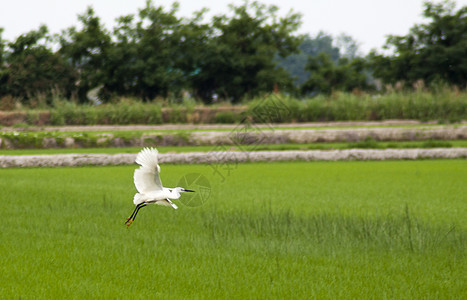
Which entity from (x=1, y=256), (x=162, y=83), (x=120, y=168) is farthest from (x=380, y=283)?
(x=162, y=83)

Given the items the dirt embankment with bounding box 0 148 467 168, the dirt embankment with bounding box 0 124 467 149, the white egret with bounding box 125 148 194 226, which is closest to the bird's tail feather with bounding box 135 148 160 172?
the white egret with bounding box 125 148 194 226

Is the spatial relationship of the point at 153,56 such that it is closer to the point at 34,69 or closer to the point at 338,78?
the point at 34,69

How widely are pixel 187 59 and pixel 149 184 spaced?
24998 millimetres

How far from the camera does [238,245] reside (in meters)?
4.28

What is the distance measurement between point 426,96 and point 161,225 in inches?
581

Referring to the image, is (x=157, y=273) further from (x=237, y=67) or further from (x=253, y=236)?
(x=237, y=67)

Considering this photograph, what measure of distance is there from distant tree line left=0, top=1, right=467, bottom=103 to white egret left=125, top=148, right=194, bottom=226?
921 inches

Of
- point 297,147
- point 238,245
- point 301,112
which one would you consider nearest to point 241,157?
point 297,147

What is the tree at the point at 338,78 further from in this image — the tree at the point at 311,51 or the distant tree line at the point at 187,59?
the tree at the point at 311,51

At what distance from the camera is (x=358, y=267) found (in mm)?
3764

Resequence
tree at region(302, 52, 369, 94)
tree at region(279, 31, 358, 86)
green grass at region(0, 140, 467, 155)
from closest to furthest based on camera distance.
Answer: green grass at region(0, 140, 467, 155) < tree at region(302, 52, 369, 94) < tree at region(279, 31, 358, 86)

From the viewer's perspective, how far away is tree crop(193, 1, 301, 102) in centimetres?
2652

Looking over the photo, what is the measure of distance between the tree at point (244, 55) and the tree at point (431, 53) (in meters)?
5.12

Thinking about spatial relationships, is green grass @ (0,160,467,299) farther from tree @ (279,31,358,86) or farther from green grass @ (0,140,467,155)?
tree @ (279,31,358,86)
